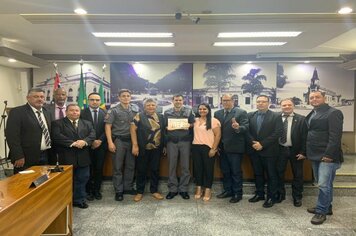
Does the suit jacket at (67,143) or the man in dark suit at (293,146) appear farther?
the man in dark suit at (293,146)

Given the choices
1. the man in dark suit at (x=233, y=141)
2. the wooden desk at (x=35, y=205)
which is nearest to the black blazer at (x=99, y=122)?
the wooden desk at (x=35, y=205)

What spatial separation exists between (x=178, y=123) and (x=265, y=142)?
3.93 feet

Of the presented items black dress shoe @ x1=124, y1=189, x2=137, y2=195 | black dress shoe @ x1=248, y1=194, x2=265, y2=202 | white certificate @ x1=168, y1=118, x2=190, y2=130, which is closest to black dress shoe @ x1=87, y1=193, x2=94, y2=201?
black dress shoe @ x1=124, y1=189, x2=137, y2=195

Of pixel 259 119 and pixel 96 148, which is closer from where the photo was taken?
pixel 259 119

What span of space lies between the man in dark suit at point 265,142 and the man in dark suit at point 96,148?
82.4 inches

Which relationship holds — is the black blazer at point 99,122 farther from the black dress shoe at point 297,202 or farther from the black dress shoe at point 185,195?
the black dress shoe at point 297,202

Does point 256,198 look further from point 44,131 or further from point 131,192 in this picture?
point 44,131

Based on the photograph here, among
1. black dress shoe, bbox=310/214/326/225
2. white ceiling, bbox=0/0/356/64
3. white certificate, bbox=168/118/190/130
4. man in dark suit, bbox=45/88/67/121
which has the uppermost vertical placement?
white ceiling, bbox=0/0/356/64

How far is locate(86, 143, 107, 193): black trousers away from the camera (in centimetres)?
400

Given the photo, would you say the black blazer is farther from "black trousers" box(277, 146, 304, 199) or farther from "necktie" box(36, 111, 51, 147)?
"black trousers" box(277, 146, 304, 199)

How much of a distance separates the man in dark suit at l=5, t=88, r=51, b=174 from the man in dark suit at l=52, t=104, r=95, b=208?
0.52ft

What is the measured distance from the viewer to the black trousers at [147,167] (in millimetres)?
3965

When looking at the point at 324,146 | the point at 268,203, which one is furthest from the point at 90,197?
the point at 324,146

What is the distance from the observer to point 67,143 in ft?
11.6
